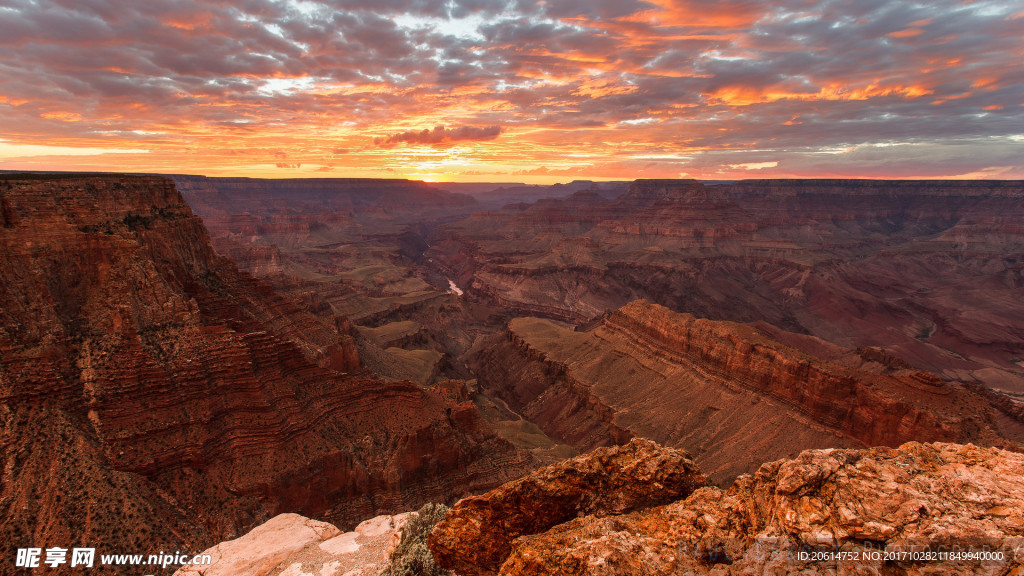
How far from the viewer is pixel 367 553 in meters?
17.0

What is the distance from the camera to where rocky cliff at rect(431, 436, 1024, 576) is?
7223mm

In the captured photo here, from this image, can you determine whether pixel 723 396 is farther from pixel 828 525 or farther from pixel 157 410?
pixel 157 410

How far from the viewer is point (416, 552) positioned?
44.3 ft

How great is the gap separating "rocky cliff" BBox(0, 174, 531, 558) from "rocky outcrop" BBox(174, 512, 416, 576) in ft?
20.2

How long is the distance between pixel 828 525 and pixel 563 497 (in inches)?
230

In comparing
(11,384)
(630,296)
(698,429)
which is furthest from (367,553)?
(630,296)

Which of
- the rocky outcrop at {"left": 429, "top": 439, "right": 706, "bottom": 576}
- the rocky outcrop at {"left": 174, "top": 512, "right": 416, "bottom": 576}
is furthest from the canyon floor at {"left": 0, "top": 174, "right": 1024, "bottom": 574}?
the rocky outcrop at {"left": 174, "top": 512, "right": 416, "bottom": 576}

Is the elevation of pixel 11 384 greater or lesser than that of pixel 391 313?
greater

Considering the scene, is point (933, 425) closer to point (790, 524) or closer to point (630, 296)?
point (790, 524)

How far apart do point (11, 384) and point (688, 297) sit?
12149 cm

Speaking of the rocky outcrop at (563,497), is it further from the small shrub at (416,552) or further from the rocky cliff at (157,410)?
the rocky cliff at (157,410)

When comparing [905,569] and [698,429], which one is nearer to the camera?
[905,569]

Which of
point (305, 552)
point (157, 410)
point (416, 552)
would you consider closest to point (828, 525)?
point (416, 552)

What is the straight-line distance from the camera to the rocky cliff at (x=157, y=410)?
2323cm
